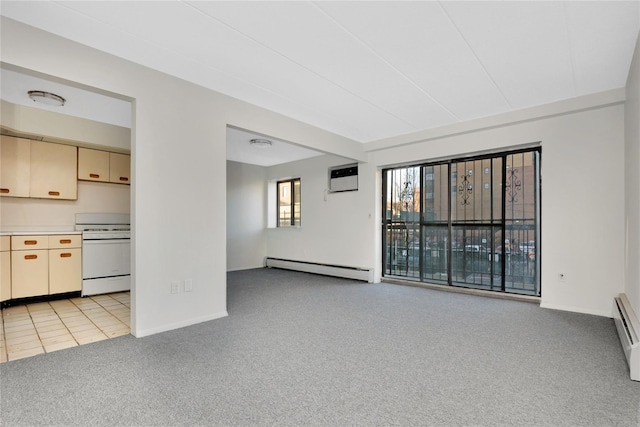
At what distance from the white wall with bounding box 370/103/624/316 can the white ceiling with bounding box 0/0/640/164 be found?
0.39 meters

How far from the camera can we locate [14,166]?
3947mm

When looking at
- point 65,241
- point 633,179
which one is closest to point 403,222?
point 633,179

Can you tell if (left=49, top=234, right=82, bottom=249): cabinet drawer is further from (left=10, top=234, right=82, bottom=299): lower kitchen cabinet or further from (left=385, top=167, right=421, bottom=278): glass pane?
(left=385, top=167, right=421, bottom=278): glass pane

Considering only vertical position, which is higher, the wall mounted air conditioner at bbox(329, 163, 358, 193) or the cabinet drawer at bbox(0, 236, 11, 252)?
the wall mounted air conditioner at bbox(329, 163, 358, 193)

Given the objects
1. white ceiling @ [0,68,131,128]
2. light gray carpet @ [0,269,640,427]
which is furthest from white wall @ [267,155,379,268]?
white ceiling @ [0,68,131,128]

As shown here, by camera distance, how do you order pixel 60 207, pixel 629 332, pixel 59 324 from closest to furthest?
1. pixel 629 332
2. pixel 59 324
3. pixel 60 207

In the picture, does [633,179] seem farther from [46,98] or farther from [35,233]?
[35,233]

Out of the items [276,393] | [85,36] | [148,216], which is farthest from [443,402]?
[85,36]

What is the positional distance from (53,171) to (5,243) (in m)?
1.07

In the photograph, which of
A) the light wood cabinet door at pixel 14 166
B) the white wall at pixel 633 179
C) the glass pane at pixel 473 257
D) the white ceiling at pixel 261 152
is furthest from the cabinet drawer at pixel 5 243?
the white wall at pixel 633 179

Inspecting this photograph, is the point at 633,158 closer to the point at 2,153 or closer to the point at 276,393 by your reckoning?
the point at 276,393

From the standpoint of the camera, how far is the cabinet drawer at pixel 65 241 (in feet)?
13.4

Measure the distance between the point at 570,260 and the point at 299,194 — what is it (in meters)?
4.93

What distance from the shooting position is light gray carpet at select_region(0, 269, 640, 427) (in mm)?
1656
